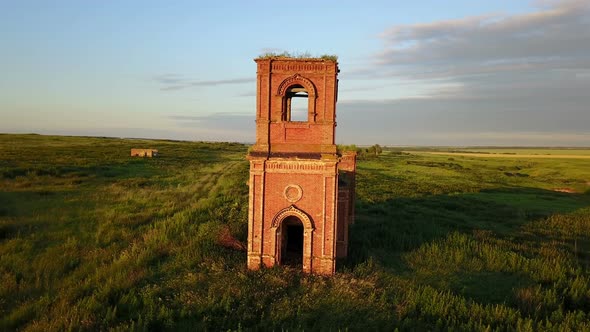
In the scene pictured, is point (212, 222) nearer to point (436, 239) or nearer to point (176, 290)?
point (176, 290)

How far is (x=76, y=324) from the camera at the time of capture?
11539mm

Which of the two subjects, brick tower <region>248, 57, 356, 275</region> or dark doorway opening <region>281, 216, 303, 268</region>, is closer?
brick tower <region>248, 57, 356, 275</region>

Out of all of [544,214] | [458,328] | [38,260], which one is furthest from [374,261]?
[544,214]

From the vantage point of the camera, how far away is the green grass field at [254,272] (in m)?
12.4

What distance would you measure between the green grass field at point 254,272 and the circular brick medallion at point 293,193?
2838mm

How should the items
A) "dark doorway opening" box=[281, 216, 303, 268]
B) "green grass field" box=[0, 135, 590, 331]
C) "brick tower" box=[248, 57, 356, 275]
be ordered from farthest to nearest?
"dark doorway opening" box=[281, 216, 303, 268]
"brick tower" box=[248, 57, 356, 275]
"green grass field" box=[0, 135, 590, 331]

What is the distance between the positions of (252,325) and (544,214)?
98.0 ft

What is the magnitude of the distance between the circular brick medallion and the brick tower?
4 centimetres

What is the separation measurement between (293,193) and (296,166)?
3.58ft

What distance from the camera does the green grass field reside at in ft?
40.5

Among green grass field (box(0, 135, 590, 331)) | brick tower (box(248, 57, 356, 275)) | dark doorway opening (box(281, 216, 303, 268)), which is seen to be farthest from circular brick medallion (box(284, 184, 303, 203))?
green grass field (box(0, 135, 590, 331))

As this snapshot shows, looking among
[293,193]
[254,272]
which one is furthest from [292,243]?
[293,193]

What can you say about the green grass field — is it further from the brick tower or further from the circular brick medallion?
the circular brick medallion

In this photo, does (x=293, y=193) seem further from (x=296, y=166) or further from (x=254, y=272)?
(x=254, y=272)
